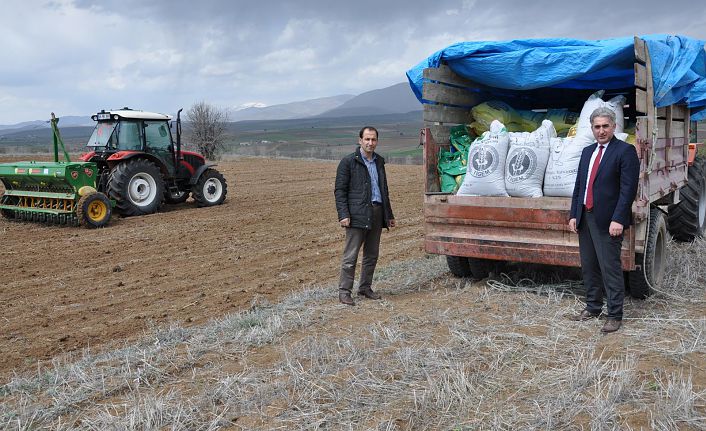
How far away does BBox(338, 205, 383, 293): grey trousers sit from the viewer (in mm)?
5602

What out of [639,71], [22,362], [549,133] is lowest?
[22,362]

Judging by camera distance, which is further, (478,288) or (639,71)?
(478,288)

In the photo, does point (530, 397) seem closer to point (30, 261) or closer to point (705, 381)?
point (705, 381)

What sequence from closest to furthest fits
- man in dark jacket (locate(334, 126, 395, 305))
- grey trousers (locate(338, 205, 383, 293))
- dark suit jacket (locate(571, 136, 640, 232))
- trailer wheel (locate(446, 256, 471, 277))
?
dark suit jacket (locate(571, 136, 640, 232)), man in dark jacket (locate(334, 126, 395, 305)), grey trousers (locate(338, 205, 383, 293)), trailer wheel (locate(446, 256, 471, 277))

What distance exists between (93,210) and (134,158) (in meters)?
1.54

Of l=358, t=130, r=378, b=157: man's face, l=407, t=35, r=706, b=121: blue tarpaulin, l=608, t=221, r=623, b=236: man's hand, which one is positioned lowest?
l=608, t=221, r=623, b=236: man's hand

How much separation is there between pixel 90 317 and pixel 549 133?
4558 millimetres

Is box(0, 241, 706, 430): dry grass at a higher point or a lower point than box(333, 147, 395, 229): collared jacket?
lower

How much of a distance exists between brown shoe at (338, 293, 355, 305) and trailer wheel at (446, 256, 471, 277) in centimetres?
122

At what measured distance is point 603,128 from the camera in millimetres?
4457

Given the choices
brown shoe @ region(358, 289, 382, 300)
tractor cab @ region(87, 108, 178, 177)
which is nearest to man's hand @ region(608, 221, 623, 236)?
brown shoe @ region(358, 289, 382, 300)

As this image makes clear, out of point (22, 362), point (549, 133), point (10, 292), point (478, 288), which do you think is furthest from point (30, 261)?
point (549, 133)

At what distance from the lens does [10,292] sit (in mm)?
6805

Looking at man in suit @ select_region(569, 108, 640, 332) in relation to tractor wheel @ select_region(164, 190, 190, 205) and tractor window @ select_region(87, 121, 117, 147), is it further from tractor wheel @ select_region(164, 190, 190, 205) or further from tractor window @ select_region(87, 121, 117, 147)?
tractor wheel @ select_region(164, 190, 190, 205)
